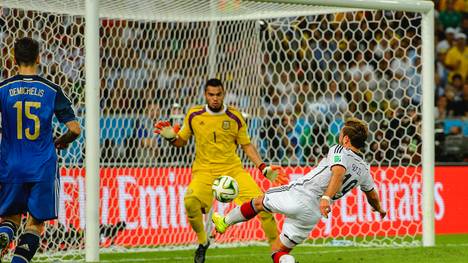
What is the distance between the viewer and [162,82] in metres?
14.0

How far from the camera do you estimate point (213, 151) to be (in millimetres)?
10492

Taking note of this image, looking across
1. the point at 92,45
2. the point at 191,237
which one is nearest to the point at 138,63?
the point at 191,237

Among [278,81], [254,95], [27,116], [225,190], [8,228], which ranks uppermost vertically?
[278,81]

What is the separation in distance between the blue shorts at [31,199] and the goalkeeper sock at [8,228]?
0.08 m

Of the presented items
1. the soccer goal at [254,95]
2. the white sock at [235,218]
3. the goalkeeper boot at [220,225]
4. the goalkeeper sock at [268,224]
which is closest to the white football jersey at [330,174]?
the white sock at [235,218]

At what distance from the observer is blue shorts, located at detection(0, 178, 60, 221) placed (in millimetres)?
7512

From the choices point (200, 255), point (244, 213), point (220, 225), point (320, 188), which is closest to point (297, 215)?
point (320, 188)

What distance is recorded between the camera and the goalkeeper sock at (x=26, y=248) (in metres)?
7.36

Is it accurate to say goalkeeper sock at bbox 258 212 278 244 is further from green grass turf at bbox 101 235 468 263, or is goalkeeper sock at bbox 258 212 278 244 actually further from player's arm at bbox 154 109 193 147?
player's arm at bbox 154 109 193 147

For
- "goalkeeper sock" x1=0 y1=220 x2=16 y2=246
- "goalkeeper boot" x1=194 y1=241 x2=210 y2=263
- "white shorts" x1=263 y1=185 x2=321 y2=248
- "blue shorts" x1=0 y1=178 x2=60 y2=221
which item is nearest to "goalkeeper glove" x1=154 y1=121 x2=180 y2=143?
"goalkeeper boot" x1=194 y1=241 x2=210 y2=263

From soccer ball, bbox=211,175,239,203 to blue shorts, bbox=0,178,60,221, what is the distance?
7.44 ft

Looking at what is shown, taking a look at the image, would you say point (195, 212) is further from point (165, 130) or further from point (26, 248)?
point (26, 248)

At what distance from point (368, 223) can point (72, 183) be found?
3.97 meters

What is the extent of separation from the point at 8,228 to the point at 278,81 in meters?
7.37
